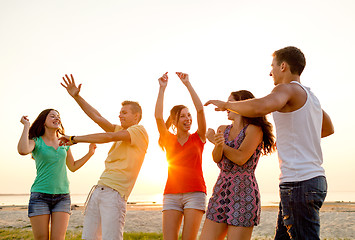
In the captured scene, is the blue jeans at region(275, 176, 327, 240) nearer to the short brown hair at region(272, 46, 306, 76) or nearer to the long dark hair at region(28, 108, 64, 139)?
the short brown hair at region(272, 46, 306, 76)

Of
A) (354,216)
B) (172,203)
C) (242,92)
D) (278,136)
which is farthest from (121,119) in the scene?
(354,216)

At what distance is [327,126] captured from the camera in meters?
4.01

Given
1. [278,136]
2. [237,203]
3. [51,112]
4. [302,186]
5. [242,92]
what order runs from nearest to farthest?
[302,186] < [278,136] < [237,203] < [242,92] < [51,112]

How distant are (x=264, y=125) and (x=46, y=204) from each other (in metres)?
3.61

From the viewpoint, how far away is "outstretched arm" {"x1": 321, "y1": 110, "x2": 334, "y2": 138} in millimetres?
3957

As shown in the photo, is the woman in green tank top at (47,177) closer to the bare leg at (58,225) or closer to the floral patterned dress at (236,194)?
the bare leg at (58,225)

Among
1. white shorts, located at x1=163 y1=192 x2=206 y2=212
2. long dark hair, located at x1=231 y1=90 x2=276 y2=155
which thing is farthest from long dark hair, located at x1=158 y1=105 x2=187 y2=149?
long dark hair, located at x1=231 y1=90 x2=276 y2=155

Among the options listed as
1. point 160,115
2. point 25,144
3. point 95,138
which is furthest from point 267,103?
point 25,144

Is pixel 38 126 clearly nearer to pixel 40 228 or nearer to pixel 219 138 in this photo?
pixel 40 228

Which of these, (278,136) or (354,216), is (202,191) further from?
(354,216)

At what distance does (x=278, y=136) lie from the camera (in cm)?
356

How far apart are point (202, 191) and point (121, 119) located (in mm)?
1690

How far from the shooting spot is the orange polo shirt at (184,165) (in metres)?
5.47

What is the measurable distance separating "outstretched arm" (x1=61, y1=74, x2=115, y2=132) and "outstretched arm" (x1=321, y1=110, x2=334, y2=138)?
10.9 ft
